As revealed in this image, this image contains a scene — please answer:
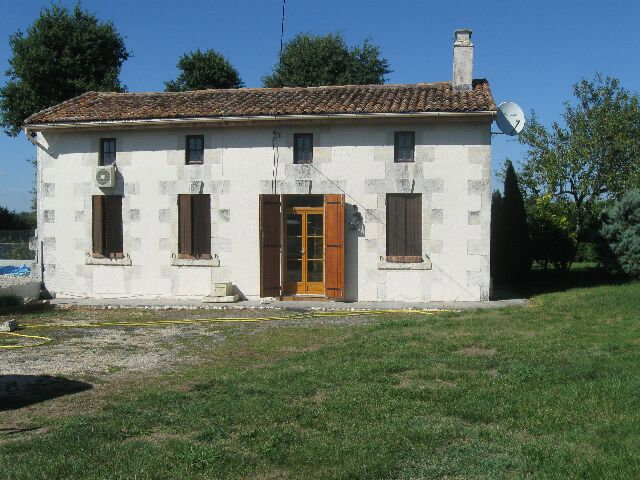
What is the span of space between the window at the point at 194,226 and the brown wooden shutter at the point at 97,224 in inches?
77.4

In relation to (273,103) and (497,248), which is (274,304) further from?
(497,248)

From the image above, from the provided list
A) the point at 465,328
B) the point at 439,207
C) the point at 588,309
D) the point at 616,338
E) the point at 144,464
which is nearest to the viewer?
the point at 144,464

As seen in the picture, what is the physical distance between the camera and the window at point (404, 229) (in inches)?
596

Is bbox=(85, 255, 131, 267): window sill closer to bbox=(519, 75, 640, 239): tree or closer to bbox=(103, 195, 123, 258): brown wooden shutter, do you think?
bbox=(103, 195, 123, 258): brown wooden shutter

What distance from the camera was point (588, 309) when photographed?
1248 centimetres

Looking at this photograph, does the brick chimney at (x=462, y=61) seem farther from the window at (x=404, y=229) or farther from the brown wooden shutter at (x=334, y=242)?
the brown wooden shutter at (x=334, y=242)

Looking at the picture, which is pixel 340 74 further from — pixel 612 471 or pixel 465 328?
pixel 612 471

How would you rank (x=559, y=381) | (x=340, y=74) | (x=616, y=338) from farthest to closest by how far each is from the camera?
(x=340, y=74)
(x=616, y=338)
(x=559, y=381)

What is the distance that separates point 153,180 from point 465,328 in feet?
28.2

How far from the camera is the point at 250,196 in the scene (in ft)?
51.8

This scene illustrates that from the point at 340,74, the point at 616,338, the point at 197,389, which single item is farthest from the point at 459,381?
the point at 340,74

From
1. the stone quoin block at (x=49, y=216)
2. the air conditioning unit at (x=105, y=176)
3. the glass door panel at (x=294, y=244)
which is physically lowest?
the glass door panel at (x=294, y=244)

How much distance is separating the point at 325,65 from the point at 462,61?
17.6 metres

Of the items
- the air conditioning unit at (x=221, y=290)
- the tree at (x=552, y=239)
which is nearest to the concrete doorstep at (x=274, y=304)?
the air conditioning unit at (x=221, y=290)
